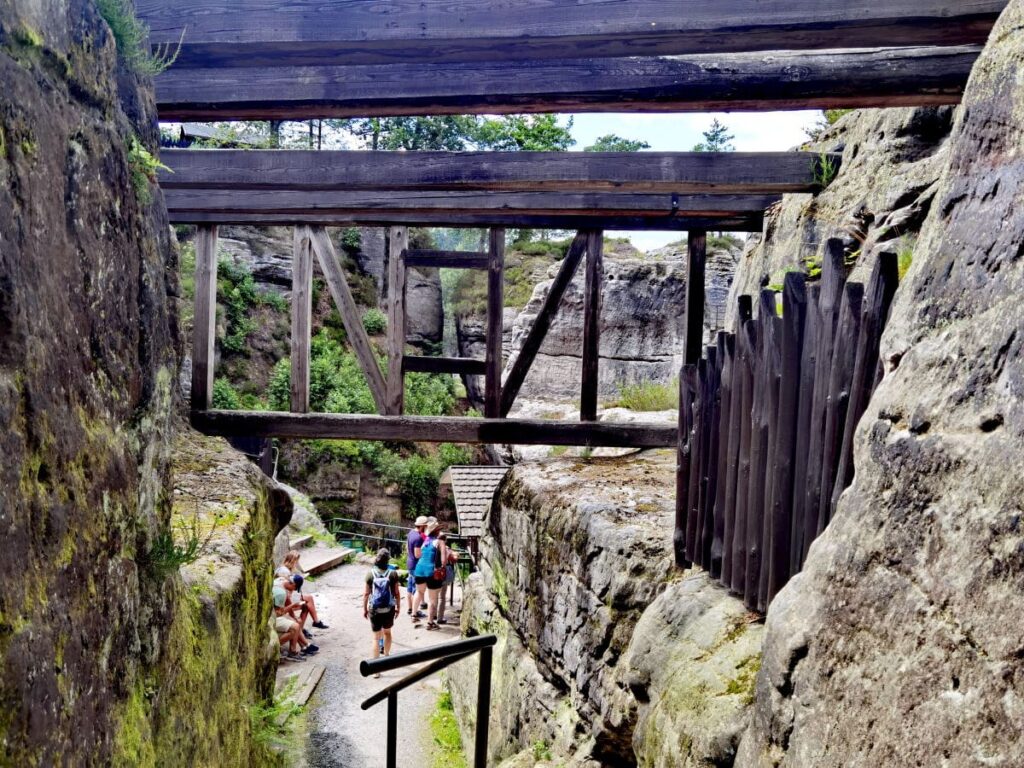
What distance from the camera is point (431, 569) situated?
1060 cm

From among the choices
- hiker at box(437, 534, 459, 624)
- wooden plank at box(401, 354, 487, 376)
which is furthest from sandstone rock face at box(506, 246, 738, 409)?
wooden plank at box(401, 354, 487, 376)

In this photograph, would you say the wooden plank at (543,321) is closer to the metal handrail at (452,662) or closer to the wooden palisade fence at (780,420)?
the wooden palisade fence at (780,420)

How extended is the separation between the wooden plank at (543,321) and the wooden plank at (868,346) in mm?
5133

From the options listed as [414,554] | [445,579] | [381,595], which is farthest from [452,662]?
[445,579]

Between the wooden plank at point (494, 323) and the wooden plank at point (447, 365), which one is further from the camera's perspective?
the wooden plank at point (447, 365)

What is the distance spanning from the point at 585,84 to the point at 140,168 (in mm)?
1885

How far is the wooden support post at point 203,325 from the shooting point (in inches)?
299

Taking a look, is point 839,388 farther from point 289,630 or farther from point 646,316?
point 646,316

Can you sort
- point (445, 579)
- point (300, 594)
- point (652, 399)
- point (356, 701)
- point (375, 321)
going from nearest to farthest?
point (356, 701), point (652, 399), point (300, 594), point (445, 579), point (375, 321)

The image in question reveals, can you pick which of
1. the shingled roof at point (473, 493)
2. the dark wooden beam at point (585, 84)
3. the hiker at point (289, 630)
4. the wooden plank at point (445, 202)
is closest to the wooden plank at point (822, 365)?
the dark wooden beam at point (585, 84)

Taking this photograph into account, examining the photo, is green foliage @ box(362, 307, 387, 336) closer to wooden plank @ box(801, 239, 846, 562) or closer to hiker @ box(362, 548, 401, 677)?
hiker @ box(362, 548, 401, 677)

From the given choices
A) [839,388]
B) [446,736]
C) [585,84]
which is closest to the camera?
[839,388]

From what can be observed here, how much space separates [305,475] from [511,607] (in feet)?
52.3

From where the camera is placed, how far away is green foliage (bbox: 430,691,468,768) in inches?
295
